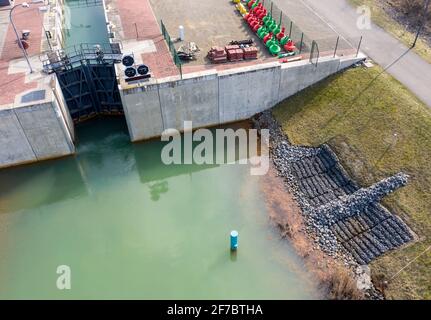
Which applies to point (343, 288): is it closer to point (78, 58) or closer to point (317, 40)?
point (317, 40)

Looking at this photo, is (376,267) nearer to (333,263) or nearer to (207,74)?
(333,263)

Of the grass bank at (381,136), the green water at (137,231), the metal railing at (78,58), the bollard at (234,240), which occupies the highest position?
the metal railing at (78,58)

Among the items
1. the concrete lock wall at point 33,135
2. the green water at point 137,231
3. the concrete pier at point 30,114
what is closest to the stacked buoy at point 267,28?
the green water at point 137,231

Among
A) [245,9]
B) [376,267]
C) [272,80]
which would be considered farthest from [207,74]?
[376,267]

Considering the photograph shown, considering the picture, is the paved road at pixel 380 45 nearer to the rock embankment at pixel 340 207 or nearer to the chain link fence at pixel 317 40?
the chain link fence at pixel 317 40

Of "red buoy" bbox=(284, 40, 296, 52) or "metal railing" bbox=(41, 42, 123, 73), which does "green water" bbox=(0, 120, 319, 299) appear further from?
"red buoy" bbox=(284, 40, 296, 52)

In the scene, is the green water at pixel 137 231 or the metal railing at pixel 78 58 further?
the metal railing at pixel 78 58
